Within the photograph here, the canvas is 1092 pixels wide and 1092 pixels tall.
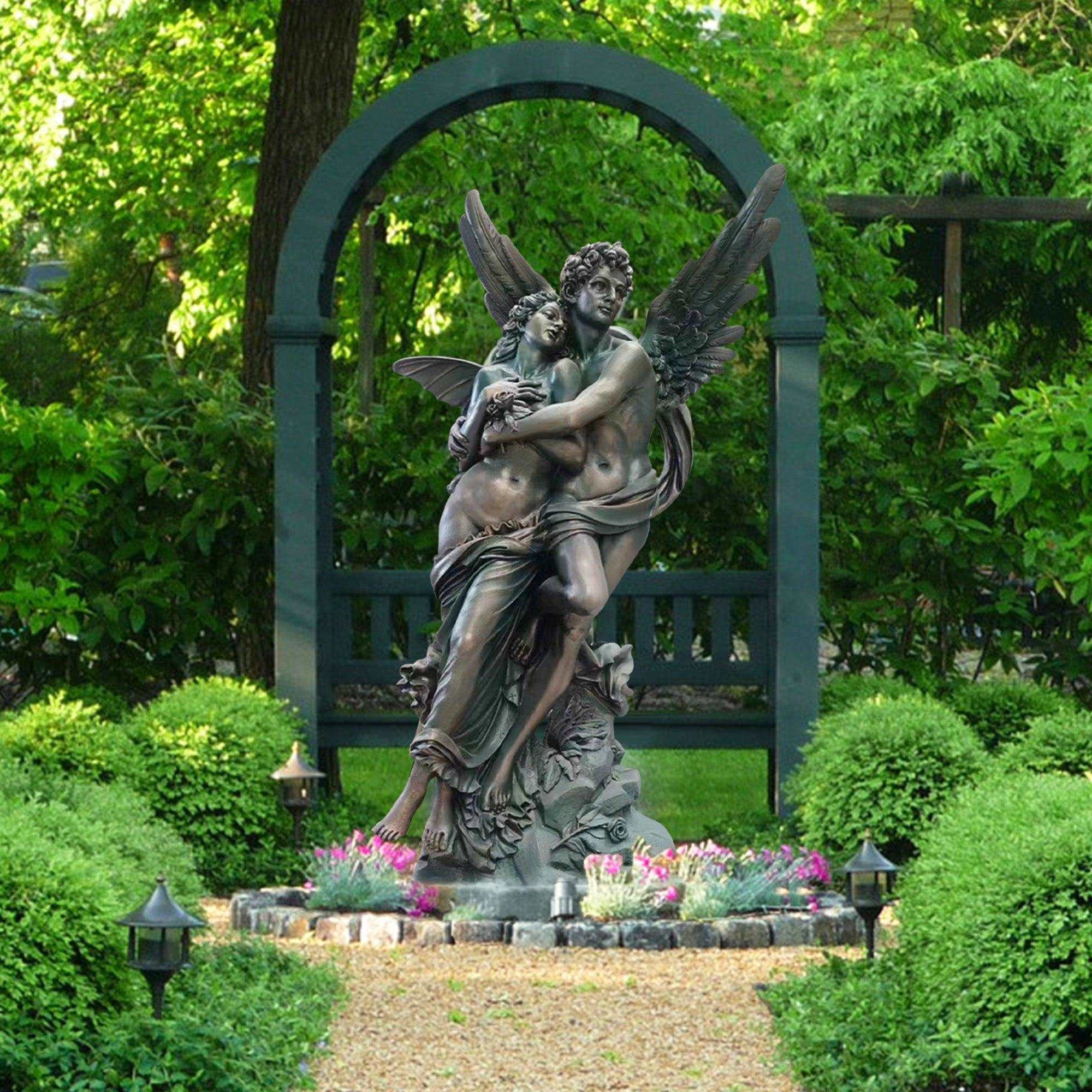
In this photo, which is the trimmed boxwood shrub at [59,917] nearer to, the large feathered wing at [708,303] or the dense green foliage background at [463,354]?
the large feathered wing at [708,303]

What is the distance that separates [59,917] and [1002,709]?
19.2 feet

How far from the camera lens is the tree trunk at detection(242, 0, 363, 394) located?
1155 centimetres

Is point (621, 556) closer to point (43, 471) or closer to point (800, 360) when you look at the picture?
point (800, 360)

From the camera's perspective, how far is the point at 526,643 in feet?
26.9

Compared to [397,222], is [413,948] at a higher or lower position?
lower

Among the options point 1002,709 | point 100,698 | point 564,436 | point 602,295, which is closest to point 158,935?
point 564,436

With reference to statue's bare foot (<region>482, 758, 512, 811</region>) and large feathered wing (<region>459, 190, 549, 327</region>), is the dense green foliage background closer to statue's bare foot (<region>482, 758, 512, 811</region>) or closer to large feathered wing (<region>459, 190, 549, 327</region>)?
large feathered wing (<region>459, 190, 549, 327</region>)

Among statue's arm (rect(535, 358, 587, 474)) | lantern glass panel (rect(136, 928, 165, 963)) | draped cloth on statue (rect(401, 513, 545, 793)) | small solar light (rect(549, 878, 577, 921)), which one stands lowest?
small solar light (rect(549, 878, 577, 921))

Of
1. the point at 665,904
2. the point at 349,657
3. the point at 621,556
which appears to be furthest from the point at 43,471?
the point at 665,904

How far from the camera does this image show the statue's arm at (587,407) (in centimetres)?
793

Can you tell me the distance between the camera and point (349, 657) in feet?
33.2

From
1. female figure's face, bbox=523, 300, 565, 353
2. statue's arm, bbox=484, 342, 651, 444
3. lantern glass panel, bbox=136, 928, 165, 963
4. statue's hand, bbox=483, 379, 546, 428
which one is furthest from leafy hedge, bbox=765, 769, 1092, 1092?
female figure's face, bbox=523, 300, 565, 353

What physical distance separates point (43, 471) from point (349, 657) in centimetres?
182

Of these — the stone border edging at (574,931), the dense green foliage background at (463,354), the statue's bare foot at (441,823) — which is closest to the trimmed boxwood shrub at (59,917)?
the stone border edging at (574,931)
